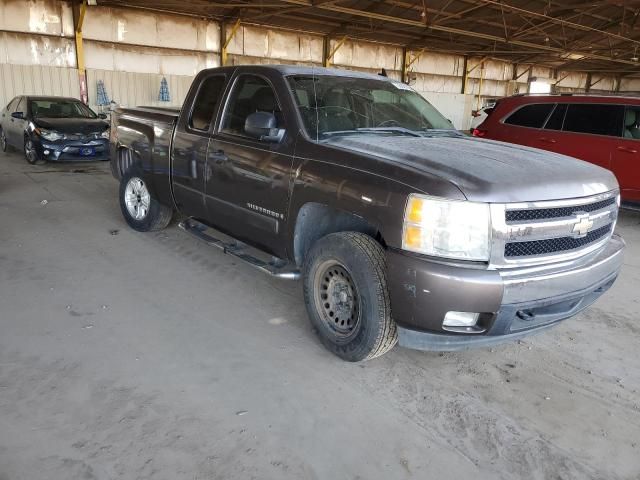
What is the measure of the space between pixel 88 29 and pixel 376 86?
15.2 m

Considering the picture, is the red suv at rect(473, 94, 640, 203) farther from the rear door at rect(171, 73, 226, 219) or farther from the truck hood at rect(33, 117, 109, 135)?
the truck hood at rect(33, 117, 109, 135)

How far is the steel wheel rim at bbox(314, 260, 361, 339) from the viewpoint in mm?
3156

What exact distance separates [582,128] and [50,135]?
10047mm

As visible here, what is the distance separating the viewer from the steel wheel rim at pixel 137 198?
568 cm

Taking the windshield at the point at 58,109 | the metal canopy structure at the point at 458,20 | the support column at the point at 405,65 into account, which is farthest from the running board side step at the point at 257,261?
the support column at the point at 405,65

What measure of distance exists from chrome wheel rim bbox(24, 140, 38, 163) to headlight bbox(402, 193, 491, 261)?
10.4 metres

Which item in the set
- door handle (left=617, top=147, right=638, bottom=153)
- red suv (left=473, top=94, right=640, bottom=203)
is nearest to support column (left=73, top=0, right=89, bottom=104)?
red suv (left=473, top=94, right=640, bottom=203)

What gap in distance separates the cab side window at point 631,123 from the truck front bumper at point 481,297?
5271 mm

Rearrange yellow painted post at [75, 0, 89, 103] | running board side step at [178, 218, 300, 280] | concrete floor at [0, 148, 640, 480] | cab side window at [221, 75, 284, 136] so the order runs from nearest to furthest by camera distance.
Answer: concrete floor at [0, 148, 640, 480], running board side step at [178, 218, 300, 280], cab side window at [221, 75, 284, 136], yellow painted post at [75, 0, 89, 103]

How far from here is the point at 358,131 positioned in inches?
144

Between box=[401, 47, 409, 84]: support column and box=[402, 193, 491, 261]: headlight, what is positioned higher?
box=[401, 47, 409, 84]: support column

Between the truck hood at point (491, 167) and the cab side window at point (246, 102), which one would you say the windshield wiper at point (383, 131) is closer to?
the truck hood at point (491, 167)

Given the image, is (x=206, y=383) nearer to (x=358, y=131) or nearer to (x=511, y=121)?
(x=358, y=131)

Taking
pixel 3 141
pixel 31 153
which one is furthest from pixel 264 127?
pixel 3 141
